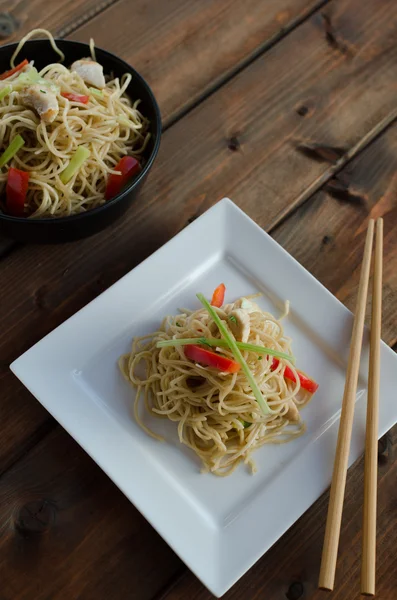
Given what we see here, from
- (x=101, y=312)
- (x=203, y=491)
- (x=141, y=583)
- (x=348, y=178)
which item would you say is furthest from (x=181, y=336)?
(x=348, y=178)

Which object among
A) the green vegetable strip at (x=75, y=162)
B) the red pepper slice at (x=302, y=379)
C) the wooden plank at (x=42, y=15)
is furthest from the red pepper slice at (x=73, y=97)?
the red pepper slice at (x=302, y=379)

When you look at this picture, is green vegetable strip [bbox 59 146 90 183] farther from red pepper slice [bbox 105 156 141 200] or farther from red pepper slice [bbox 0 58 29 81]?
red pepper slice [bbox 0 58 29 81]

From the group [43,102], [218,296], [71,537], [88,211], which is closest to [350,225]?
[218,296]

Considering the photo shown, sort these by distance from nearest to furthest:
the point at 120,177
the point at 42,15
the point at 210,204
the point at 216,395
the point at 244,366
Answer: the point at 244,366, the point at 216,395, the point at 120,177, the point at 210,204, the point at 42,15

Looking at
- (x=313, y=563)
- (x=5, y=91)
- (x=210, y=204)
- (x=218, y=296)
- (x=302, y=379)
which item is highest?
(x=5, y=91)

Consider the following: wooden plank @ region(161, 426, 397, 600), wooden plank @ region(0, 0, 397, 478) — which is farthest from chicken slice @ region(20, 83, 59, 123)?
wooden plank @ region(161, 426, 397, 600)

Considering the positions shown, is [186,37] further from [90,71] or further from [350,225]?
[350,225]

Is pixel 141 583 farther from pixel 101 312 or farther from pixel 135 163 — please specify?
pixel 135 163
